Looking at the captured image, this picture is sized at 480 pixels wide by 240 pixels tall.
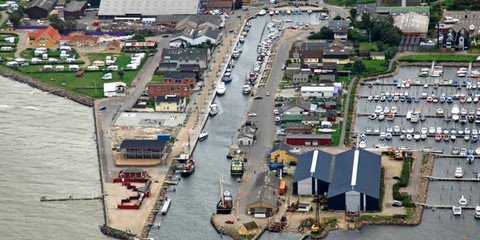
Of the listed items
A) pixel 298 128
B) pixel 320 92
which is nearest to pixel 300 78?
pixel 320 92

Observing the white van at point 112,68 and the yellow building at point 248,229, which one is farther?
the white van at point 112,68

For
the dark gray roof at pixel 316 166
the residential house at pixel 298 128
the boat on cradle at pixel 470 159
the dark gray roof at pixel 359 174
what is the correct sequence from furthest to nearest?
the residential house at pixel 298 128 < the boat on cradle at pixel 470 159 < the dark gray roof at pixel 316 166 < the dark gray roof at pixel 359 174

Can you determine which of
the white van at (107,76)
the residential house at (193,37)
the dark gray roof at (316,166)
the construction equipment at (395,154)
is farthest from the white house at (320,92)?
the residential house at (193,37)

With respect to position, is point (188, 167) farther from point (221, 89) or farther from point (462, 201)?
point (462, 201)

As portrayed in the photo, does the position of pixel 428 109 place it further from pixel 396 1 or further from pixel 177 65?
pixel 396 1

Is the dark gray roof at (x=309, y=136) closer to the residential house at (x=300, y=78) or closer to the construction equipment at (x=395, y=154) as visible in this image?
the construction equipment at (x=395, y=154)

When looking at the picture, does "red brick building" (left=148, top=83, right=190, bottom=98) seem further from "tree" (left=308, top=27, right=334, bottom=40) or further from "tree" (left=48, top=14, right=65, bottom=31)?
"tree" (left=48, top=14, right=65, bottom=31)
